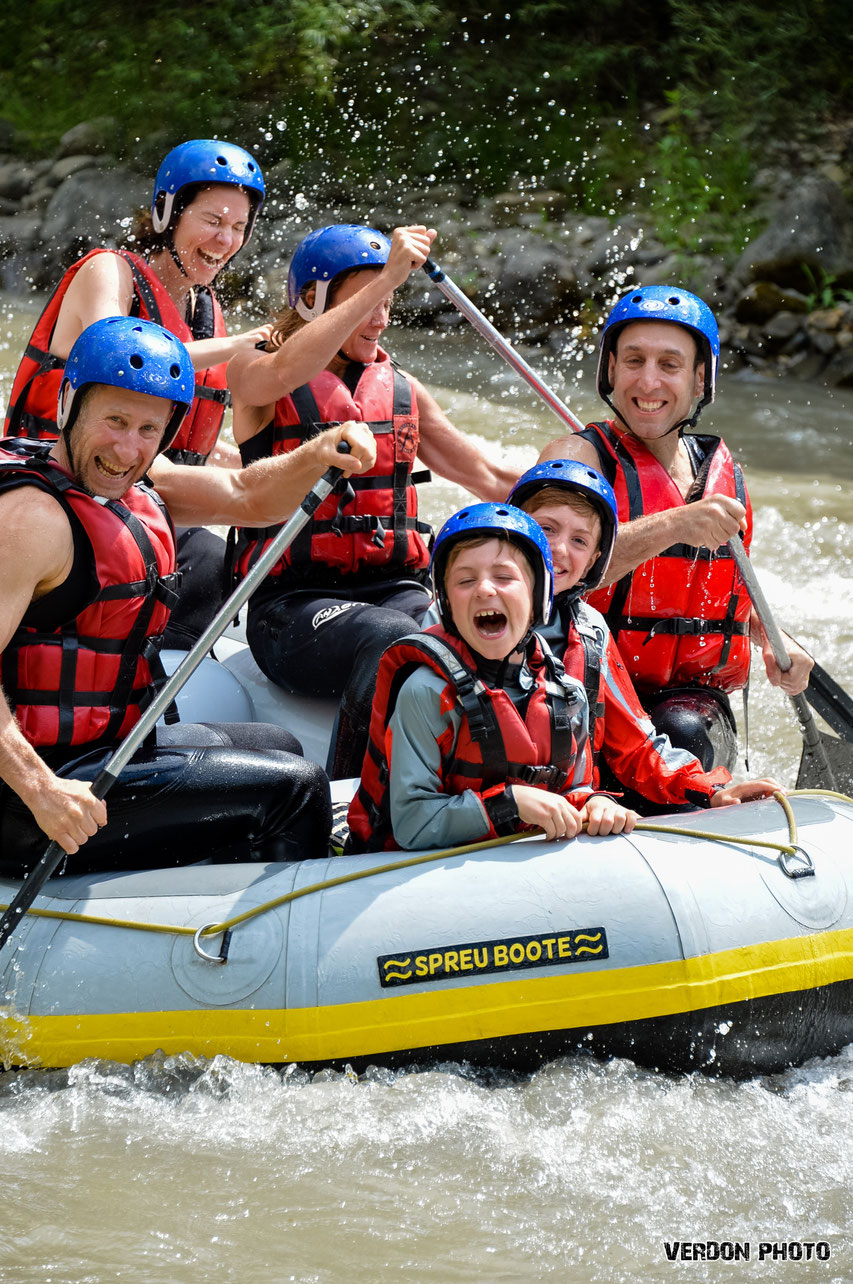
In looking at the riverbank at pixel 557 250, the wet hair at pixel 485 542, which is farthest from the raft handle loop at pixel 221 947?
the riverbank at pixel 557 250

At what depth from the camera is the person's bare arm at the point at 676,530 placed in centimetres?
367

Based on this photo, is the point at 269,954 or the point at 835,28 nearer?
the point at 269,954

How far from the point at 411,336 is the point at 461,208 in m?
1.57

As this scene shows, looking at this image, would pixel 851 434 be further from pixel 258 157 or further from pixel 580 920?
pixel 580 920

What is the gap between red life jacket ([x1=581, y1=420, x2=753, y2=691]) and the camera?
A: 13.0 feet

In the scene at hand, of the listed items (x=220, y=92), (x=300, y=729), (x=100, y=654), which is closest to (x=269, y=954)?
(x=100, y=654)

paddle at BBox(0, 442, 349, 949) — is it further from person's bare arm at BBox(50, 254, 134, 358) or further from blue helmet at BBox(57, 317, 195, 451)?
person's bare arm at BBox(50, 254, 134, 358)

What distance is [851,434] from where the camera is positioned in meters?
9.18

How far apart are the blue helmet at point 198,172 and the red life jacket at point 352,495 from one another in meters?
0.75

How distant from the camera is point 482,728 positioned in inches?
128

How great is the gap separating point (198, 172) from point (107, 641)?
1.87m

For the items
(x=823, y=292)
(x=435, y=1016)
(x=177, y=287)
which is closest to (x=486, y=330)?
(x=177, y=287)

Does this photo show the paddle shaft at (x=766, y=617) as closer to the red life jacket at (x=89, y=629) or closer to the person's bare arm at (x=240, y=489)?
the person's bare arm at (x=240, y=489)

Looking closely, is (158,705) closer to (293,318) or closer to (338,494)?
(338,494)
